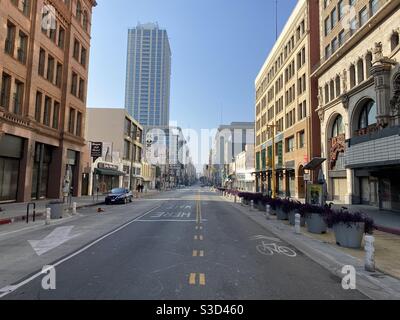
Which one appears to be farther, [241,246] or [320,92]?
[320,92]

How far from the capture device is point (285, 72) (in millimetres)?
53750

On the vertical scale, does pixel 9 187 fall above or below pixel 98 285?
above

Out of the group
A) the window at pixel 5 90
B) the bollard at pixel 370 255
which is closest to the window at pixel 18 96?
the window at pixel 5 90

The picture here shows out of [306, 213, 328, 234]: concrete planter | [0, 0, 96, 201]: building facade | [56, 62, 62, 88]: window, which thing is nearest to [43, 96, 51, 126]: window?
[0, 0, 96, 201]: building facade

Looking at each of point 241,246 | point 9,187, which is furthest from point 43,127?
point 241,246

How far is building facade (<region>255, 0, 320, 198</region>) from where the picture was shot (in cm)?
4131

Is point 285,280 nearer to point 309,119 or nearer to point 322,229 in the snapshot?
point 322,229

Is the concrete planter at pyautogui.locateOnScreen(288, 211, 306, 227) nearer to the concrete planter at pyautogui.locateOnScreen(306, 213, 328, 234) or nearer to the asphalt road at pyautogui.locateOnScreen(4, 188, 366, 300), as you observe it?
the concrete planter at pyautogui.locateOnScreen(306, 213, 328, 234)

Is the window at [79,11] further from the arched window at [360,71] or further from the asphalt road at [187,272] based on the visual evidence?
the asphalt road at [187,272]

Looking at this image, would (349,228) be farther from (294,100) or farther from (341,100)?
(294,100)
